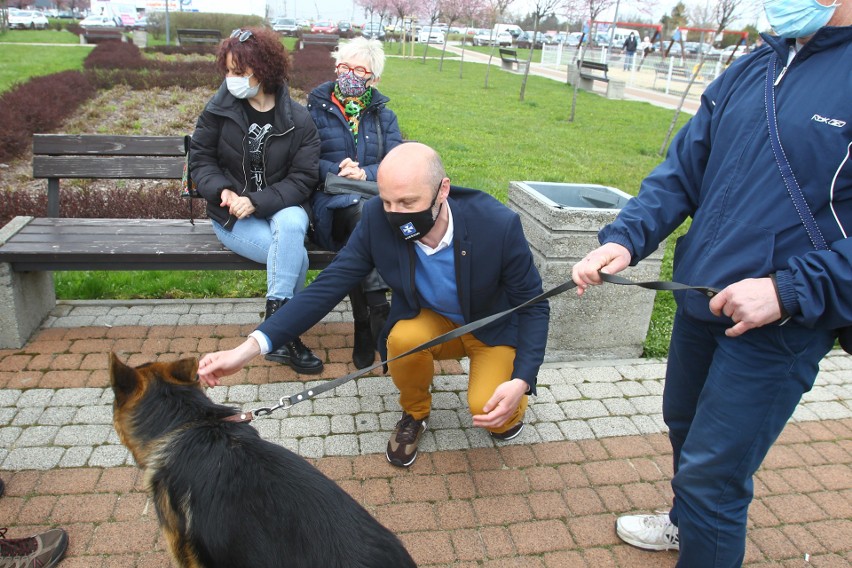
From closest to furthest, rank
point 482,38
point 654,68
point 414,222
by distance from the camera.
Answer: point 414,222 → point 654,68 → point 482,38

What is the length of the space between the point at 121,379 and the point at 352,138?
2824 mm

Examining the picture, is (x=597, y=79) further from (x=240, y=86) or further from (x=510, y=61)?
(x=240, y=86)

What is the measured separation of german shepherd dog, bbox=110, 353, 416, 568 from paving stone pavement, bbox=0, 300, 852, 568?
785mm

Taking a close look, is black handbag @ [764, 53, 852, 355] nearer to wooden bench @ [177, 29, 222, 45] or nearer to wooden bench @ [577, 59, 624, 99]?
wooden bench @ [577, 59, 624, 99]

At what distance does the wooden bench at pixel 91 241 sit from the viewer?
4.21 meters

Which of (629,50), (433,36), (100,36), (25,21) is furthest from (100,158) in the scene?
(433,36)

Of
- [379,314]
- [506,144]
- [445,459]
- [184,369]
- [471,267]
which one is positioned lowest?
[445,459]

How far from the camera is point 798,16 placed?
6.48ft

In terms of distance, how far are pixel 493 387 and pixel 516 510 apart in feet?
1.96

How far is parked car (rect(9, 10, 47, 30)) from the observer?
45.9 meters

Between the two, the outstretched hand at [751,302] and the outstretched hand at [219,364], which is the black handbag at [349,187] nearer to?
the outstretched hand at [219,364]

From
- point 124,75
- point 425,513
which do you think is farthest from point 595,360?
point 124,75

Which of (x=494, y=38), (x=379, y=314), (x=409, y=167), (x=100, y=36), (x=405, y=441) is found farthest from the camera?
(x=494, y=38)

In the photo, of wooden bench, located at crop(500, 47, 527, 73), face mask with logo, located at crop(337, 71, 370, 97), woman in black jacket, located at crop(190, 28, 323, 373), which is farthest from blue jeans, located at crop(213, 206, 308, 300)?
wooden bench, located at crop(500, 47, 527, 73)
